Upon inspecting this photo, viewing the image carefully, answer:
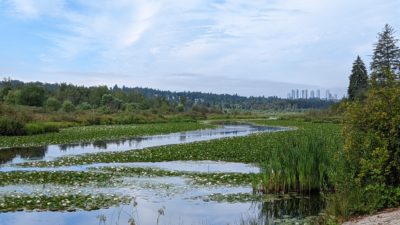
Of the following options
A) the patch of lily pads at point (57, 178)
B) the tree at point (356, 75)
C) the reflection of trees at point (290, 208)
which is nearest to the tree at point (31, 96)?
the tree at point (356, 75)

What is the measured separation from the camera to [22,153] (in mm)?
32000

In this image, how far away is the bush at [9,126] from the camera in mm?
47500

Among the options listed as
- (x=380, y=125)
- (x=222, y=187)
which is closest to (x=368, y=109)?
(x=380, y=125)

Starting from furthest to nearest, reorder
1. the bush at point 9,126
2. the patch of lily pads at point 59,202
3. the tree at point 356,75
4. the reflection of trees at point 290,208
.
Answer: the tree at point 356,75 < the bush at point 9,126 < the patch of lily pads at point 59,202 < the reflection of trees at point 290,208

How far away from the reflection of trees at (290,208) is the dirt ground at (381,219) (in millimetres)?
2569

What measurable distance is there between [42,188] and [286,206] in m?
9.13

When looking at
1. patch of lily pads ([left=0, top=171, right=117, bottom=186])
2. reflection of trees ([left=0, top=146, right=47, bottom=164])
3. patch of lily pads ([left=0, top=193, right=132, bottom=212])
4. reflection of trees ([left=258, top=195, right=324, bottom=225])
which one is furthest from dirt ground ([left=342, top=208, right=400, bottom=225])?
reflection of trees ([left=0, top=146, right=47, bottom=164])

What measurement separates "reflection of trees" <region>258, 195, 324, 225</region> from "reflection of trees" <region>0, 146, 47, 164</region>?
18676mm

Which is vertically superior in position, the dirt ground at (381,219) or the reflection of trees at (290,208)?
the dirt ground at (381,219)

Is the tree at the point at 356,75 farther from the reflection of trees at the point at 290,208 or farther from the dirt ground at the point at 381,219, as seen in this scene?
the dirt ground at the point at 381,219

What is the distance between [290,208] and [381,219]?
14.7ft

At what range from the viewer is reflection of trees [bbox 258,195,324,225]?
1335 centimetres

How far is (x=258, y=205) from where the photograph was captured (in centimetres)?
1457

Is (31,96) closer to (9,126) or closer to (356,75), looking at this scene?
(9,126)
